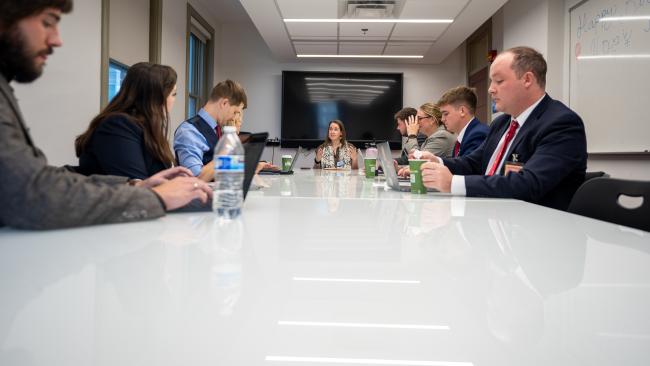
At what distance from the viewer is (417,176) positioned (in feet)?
5.81

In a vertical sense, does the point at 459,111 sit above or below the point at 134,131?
above

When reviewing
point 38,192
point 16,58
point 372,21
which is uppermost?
point 372,21

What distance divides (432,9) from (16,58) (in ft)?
15.4

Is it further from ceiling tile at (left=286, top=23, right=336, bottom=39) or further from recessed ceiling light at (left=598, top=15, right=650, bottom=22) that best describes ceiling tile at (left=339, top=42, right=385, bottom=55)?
recessed ceiling light at (left=598, top=15, right=650, bottom=22)

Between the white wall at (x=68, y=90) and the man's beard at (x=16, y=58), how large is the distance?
2.54 meters

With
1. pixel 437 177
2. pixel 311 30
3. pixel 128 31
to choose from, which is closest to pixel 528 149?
pixel 437 177

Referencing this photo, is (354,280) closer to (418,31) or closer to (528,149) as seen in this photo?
(528,149)

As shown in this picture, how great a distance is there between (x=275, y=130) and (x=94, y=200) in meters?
6.73

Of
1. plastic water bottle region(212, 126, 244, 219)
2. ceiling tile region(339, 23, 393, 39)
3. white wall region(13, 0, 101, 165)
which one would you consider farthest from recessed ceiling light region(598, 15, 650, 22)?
white wall region(13, 0, 101, 165)

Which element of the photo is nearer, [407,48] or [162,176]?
[162,176]

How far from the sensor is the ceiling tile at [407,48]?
626cm

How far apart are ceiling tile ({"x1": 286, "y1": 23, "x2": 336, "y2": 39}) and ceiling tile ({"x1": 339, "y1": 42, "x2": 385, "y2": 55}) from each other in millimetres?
459

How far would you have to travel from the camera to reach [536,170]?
1.62 metres

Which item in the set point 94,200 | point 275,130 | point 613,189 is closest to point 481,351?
point 94,200
